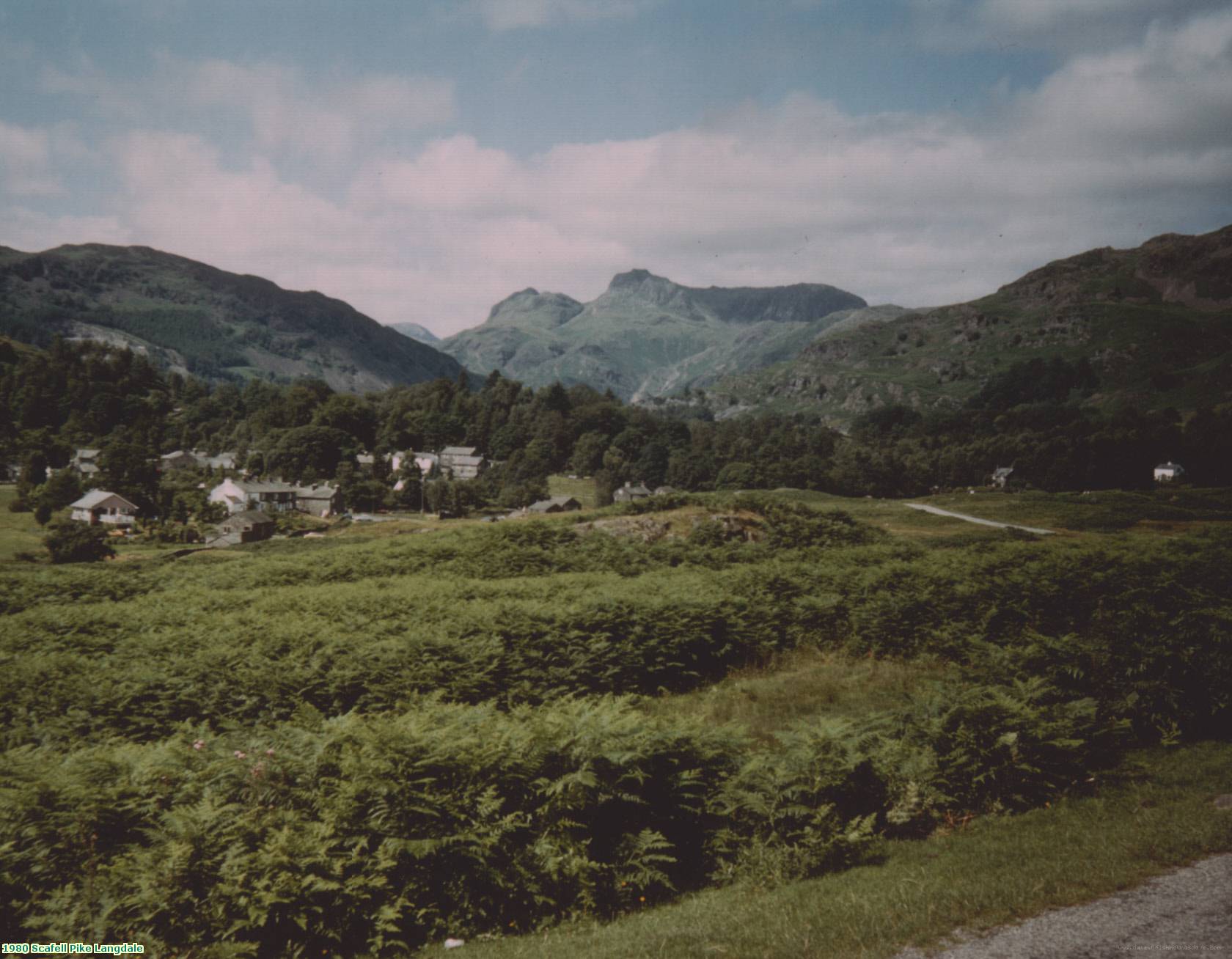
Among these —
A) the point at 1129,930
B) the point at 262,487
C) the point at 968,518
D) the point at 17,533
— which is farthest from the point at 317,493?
the point at 1129,930

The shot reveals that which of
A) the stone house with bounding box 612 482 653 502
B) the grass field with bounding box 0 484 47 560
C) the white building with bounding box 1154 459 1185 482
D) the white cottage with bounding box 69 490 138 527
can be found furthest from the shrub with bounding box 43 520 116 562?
the white building with bounding box 1154 459 1185 482

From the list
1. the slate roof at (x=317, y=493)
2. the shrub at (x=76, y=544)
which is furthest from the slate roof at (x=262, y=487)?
the shrub at (x=76, y=544)

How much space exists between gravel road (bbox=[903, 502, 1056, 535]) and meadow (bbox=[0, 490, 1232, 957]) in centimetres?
3942

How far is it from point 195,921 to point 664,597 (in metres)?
10.9

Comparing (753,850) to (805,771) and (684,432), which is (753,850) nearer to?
(805,771)

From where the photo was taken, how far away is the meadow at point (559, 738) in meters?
6.33

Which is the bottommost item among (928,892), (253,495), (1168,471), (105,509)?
(105,509)

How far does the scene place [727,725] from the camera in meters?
9.05

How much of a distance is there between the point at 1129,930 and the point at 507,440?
147338 millimetres

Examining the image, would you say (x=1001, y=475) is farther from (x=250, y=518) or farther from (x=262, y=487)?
(x=262, y=487)

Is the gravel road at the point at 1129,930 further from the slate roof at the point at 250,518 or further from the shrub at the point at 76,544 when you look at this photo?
the slate roof at the point at 250,518

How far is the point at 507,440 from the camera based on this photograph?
149875 millimetres

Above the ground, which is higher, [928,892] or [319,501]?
[928,892]

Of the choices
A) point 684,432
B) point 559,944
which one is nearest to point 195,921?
point 559,944
